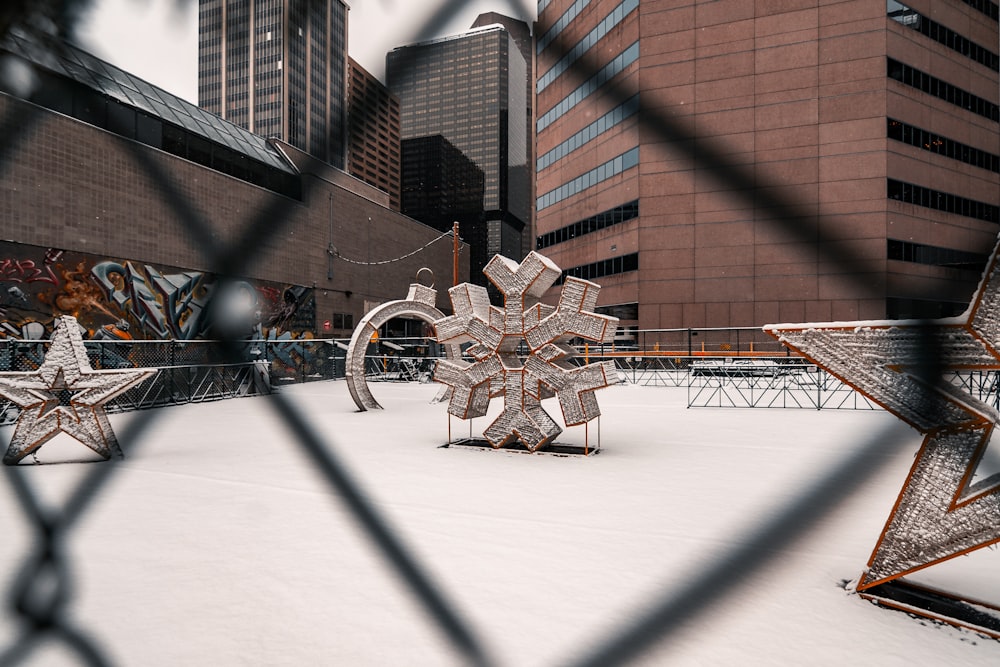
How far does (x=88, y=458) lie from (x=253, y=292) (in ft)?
27.4

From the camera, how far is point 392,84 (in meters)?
0.82

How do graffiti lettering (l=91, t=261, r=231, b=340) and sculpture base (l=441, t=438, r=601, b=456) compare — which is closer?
sculpture base (l=441, t=438, r=601, b=456)

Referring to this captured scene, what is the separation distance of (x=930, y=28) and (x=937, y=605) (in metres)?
3.16

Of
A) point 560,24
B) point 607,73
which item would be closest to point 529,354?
point 560,24

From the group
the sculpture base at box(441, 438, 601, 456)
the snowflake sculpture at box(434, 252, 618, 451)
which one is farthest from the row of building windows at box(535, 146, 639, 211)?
the sculpture base at box(441, 438, 601, 456)

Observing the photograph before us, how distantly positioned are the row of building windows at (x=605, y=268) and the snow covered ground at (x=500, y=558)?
200 cm

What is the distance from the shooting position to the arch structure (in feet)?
43.7

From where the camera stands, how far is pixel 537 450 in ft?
27.4

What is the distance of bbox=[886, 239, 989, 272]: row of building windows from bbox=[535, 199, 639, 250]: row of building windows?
1110 millimetres

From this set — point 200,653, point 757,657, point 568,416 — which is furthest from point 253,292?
point 568,416

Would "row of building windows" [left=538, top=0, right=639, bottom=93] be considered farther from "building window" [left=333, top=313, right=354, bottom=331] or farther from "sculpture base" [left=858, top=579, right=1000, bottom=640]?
"building window" [left=333, top=313, right=354, bottom=331]

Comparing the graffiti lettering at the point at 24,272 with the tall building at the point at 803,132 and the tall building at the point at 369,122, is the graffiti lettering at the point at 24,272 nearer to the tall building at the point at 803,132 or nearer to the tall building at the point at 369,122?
the tall building at the point at 803,132

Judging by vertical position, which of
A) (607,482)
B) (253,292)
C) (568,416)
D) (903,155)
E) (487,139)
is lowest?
(607,482)

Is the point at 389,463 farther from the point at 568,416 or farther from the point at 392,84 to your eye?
the point at 392,84
